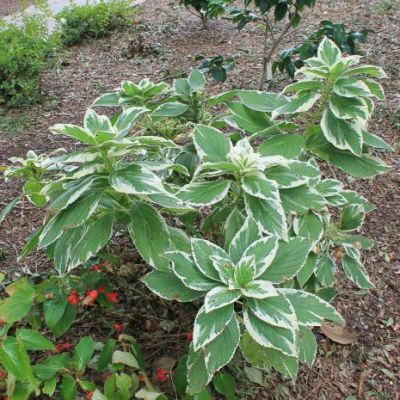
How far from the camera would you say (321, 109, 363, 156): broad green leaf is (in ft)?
5.31

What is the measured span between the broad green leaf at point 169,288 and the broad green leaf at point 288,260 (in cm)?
24

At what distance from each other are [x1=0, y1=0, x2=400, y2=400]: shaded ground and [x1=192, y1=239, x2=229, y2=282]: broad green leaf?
65 centimetres

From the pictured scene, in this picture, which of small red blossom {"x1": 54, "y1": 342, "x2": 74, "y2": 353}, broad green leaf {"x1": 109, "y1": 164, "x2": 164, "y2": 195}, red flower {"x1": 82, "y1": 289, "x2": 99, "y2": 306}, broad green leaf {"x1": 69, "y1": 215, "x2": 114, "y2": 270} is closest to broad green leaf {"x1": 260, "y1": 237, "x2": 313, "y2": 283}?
broad green leaf {"x1": 109, "y1": 164, "x2": 164, "y2": 195}

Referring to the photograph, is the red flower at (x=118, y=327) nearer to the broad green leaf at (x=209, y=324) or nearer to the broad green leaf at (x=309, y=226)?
the broad green leaf at (x=209, y=324)

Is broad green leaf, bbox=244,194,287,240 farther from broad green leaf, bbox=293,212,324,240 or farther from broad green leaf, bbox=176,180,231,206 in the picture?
broad green leaf, bbox=293,212,324,240

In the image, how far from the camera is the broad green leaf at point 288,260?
1.45 meters

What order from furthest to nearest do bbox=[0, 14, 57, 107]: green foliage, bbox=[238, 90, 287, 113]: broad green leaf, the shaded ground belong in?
bbox=[0, 14, 57, 107]: green foliage
the shaded ground
bbox=[238, 90, 287, 113]: broad green leaf

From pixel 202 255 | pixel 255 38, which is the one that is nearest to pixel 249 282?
pixel 202 255

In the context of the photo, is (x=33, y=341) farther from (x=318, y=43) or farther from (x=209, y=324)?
(x=318, y=43)

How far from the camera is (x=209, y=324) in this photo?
1.33 metres

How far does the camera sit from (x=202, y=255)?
4.77ft

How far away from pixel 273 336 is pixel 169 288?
14.2 inches

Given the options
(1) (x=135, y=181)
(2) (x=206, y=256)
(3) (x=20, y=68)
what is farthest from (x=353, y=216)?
(3) (x=20, y=68)

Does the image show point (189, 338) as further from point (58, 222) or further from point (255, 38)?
point (255, 38)
